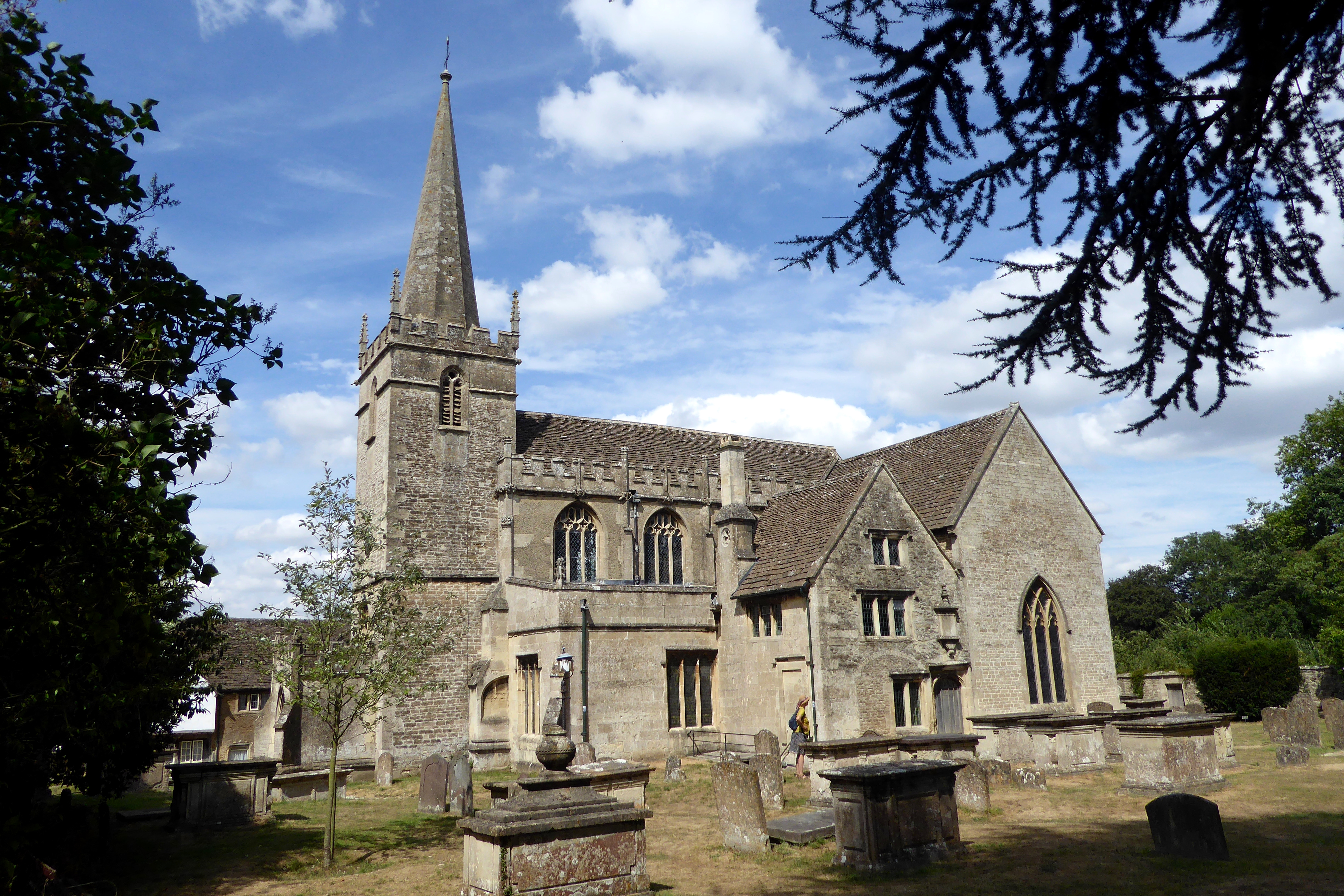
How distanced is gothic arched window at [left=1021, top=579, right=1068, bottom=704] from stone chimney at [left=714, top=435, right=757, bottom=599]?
28.0 ft

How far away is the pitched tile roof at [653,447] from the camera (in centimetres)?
3159

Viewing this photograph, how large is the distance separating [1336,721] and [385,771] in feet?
76.0

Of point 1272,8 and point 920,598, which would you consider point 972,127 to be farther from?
point 920,598

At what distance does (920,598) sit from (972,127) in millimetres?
20816

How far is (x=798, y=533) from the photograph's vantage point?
2570 cm

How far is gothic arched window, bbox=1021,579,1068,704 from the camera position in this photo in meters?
26.0

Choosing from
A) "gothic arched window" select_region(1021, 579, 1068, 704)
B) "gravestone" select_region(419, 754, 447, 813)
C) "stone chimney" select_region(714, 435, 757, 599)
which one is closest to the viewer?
"gravestone" select_region(419, 754, 447, 813)

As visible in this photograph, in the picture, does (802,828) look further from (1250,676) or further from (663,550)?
(1250,676)

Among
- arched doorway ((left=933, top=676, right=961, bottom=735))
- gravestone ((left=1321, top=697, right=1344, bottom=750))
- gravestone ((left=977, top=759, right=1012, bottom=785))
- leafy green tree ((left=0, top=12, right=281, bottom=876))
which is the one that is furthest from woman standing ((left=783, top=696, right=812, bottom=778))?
leafy green tree ((left=0, top=12, right=281, bottom=876))

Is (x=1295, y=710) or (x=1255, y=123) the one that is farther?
(x=1295, y=710)

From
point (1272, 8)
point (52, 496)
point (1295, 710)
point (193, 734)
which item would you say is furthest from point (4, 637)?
point (193, 734)

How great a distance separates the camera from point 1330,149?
4676mm

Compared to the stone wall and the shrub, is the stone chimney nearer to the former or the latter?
the stone wall

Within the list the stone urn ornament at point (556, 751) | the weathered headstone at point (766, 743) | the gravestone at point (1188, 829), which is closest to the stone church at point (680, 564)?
the weathered headstone at point (766, 743)
